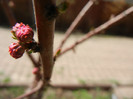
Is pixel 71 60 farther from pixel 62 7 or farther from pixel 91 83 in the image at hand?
pixel 62 7

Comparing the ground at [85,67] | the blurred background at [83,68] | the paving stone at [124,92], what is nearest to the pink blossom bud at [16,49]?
the blurred background at [83,68]

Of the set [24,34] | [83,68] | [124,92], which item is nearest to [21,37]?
[24,34]

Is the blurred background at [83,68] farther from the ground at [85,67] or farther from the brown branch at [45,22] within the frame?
the brown branch at [45,22]

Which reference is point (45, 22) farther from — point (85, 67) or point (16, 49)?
point (85, 67)

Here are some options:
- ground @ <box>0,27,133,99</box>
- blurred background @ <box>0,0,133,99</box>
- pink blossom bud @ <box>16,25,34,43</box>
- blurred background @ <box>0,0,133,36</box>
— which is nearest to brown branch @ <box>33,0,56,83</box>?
pink blossom bud @ <box>16,25,34,43</box>

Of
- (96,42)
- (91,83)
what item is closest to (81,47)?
(96,42)

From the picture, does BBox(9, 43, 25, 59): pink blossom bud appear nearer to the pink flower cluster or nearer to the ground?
the pink flower cluster

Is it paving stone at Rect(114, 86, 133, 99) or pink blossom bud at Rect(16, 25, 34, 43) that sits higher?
paving stone at Rect(114, 86, 133, 99)

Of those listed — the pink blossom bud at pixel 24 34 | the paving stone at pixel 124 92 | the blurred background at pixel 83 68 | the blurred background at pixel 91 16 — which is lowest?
the pink blossom bud at pixel 24 34
